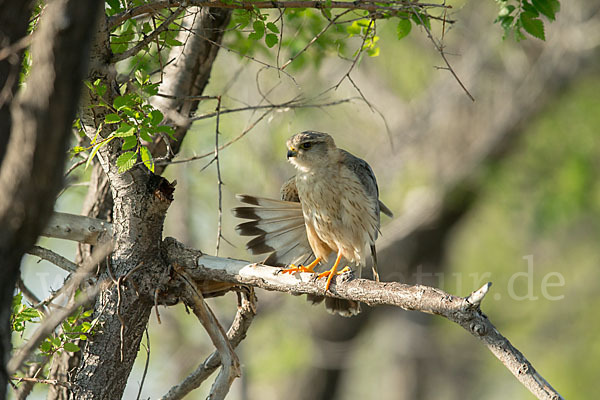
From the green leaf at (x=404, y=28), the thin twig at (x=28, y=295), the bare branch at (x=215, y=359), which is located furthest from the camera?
the green leaf at (x=404, y=28)

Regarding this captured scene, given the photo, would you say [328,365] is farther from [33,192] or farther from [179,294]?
[33,192]

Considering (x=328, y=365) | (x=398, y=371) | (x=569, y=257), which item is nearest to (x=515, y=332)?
(x=569, y=257)

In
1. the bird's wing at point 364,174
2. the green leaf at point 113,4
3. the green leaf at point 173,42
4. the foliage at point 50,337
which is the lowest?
the foliage at point 50,337

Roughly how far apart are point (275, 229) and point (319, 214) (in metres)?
0.30

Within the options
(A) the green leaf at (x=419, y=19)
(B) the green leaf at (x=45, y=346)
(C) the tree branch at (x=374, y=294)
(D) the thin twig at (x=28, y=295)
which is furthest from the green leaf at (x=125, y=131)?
(A) the green leaf at (x=419, y=19)

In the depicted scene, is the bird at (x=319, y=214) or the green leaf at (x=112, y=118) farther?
the bird at (x=319, y=214)

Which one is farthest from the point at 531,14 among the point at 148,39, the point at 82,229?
the point at 82,229

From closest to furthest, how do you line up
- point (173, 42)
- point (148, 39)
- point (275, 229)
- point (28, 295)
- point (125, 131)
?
point (125, 131)
point (148, 39)
point (173, 42)
point (28, 295)
point (275, 229)

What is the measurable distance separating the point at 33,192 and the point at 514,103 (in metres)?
9.15

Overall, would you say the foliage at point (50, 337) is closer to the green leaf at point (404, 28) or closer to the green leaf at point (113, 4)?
the green leaf at point (113, 4)

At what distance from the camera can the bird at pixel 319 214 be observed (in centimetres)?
408

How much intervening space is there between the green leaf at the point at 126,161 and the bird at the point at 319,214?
1.32 metres

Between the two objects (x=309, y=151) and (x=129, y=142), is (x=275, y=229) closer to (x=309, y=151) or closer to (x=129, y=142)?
(x=309, y=151)

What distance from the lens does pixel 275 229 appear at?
417 cm
